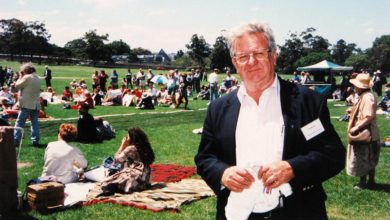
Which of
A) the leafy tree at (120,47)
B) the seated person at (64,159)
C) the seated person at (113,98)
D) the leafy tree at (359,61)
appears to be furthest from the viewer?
the leafy tree at (120,47)

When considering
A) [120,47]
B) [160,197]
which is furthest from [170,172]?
[120,47]

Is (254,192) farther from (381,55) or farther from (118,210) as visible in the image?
(381,55)

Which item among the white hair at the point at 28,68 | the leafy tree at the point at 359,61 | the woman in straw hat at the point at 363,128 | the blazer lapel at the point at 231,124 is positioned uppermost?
the leafy tree at the point at 359,61

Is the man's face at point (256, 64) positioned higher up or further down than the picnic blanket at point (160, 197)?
higher up

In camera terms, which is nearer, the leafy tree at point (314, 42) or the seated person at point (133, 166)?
the seated person at point (133, 166)

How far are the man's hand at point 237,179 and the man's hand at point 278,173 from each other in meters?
0.10

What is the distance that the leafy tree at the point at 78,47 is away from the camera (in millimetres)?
94844

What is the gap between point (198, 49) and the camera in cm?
10538

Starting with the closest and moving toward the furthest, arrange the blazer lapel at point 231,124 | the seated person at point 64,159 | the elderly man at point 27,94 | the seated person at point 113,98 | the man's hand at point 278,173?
the man's hand at point 278,173, the blazer lapel at point 231,124, the seated person at point 64,159, the elderly man at point 27,94, the seated person at point 113,98

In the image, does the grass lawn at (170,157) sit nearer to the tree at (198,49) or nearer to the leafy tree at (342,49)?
the tree at (198,49)

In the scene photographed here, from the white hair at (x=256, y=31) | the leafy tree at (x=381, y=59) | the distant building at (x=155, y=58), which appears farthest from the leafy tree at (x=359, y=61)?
the white hair at (x=256, y=31)

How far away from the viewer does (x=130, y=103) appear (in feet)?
75.4

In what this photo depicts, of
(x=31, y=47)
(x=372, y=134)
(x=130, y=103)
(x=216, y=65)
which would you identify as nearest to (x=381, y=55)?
(x=216, y=65)

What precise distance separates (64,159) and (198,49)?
9905 centimetres
